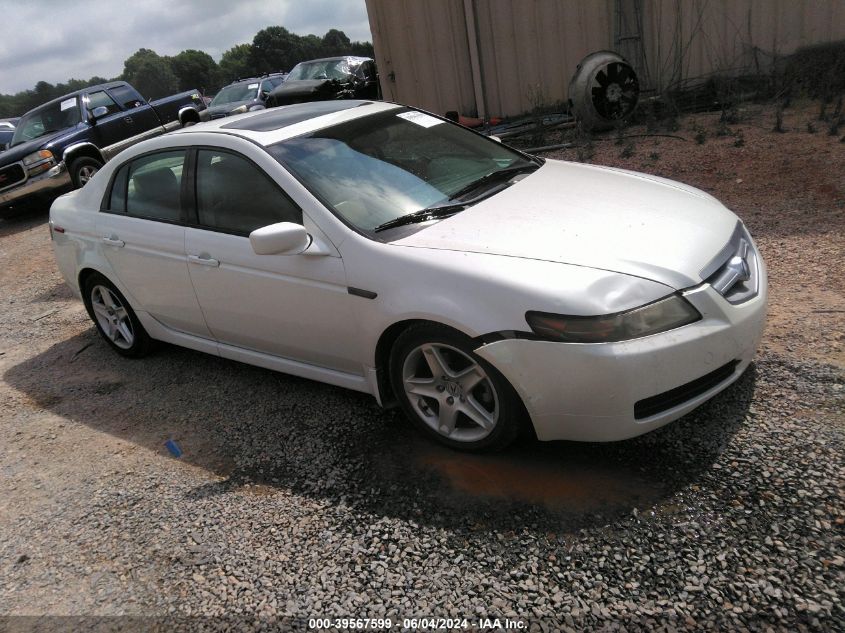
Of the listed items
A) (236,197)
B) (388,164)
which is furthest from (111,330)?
(388,164)

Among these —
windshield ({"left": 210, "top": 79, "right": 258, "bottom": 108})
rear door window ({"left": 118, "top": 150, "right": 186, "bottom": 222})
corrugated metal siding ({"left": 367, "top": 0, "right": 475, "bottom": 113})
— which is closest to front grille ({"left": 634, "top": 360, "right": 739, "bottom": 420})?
rear door window ({"left": 118, "top": 150, "right": 186, "bottom": 222})

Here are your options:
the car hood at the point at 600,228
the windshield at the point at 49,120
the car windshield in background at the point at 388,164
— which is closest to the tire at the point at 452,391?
the car hood at the point at 600,228

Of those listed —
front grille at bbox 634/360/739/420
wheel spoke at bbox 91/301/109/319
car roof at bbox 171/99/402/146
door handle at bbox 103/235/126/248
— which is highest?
car roof at bbox 171/99/402/146

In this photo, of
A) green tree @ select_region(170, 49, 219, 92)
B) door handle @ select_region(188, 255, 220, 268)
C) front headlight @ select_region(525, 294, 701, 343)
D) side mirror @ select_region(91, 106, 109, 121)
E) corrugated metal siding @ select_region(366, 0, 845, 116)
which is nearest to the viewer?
front headlight @ select_region(525, 294, 701, 343)

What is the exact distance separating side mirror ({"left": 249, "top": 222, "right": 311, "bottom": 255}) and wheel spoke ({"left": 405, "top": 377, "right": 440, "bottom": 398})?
844mm

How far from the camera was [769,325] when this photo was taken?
13.3 feet

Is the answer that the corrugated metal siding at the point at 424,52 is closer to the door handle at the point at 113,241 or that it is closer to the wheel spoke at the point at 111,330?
the wheel spoke at the point at 111,330

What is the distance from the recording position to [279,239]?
3.36 meters

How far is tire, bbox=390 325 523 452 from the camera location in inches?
120

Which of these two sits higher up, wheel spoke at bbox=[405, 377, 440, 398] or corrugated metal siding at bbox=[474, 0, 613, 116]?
corrugated metal siding at bbox=[474, 0, 613, 116]

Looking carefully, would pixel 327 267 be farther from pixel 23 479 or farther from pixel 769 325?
pixel 769 325

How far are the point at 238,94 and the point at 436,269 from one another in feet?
51.4

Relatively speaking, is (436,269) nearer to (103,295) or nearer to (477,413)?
(477,413)

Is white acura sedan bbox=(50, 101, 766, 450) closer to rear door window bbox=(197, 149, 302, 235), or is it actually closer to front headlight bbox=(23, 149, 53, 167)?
rear door window bbox=(197, 149, 302, 235)
